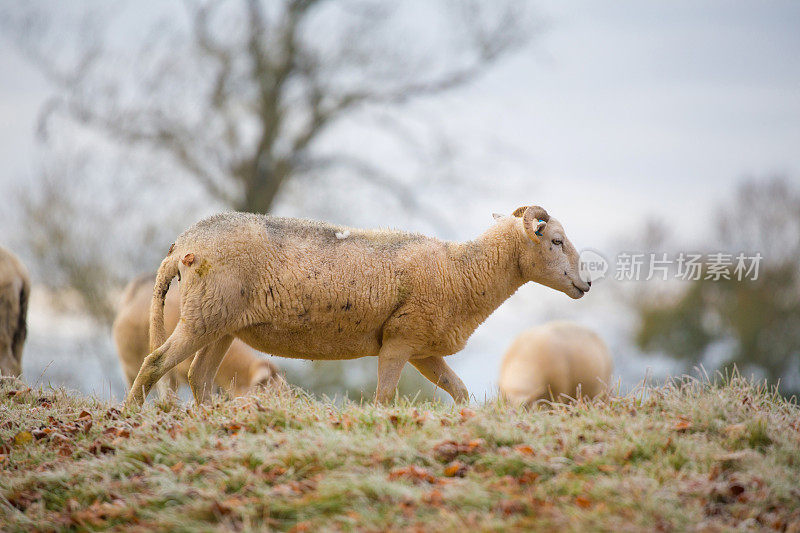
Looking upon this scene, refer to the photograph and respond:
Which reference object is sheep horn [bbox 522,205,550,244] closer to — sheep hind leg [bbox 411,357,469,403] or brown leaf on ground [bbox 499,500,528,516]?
sheep hind leg [bbox 411,357,469,403]

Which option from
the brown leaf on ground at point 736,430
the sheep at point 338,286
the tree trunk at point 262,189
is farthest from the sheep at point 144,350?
the brown leaf on ground at point 736,430

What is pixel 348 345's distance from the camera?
7.16 m

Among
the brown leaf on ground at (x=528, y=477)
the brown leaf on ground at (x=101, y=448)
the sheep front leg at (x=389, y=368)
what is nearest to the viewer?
the brown leaf on ground at (x=528, y=477)

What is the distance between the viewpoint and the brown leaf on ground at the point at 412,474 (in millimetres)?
4902

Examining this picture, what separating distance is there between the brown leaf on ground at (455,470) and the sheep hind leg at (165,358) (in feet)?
8.76

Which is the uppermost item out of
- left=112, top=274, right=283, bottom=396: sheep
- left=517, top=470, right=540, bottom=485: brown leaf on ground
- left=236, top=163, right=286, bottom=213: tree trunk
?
left=236, top=163, right=286, bottom=213: tree trunk

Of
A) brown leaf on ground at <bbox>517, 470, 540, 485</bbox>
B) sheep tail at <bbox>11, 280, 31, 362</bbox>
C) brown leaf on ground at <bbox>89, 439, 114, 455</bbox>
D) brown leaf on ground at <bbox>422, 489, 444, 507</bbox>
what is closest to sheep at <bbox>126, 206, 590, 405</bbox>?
brown leaf on ground at <bbox>89, 439, 114, 455</bbox>

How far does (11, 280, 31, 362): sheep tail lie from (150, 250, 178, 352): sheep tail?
4.22 metres

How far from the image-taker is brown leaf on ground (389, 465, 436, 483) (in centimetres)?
490

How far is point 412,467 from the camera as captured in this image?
496cm

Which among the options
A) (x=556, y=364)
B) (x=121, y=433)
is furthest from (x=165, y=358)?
(x=556, y=364)

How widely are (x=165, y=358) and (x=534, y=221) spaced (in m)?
3.39

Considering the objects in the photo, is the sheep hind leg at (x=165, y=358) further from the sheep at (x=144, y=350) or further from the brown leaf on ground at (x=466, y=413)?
the sheep at (x=144, y=350)

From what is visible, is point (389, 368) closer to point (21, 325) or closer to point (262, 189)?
point (21, 325)
